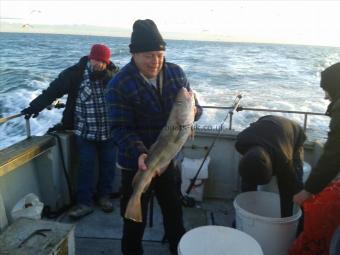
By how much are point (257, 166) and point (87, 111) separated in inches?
82.5

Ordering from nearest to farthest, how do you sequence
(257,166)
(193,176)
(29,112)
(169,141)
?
(169,141) → (257,166) → (29,112) → (193,176)

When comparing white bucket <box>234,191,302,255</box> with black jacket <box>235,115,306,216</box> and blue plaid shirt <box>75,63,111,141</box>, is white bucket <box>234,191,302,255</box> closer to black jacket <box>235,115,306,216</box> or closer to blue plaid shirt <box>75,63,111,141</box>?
black jacket <box>235,115,306,216</box>

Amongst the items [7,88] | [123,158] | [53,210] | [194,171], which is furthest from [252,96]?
[123,158]

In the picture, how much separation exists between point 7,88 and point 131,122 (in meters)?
14.1

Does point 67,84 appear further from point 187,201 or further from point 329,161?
point 329,161

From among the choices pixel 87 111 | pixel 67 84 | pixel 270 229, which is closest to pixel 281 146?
pixel 270 229

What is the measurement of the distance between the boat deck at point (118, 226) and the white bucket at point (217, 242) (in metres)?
1.22

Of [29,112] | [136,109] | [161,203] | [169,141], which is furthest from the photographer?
[29,112]

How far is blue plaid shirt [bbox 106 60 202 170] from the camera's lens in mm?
3000

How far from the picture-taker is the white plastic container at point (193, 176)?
16.3ft

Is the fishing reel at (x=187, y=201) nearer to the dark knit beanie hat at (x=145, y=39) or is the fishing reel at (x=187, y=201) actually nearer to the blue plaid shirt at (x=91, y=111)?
the blue plaid shirt at (x=91, y=111)

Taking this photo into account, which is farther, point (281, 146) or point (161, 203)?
point (281, 146)

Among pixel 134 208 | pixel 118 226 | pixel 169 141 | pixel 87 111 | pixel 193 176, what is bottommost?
pixel 118 226

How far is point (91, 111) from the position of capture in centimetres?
447
